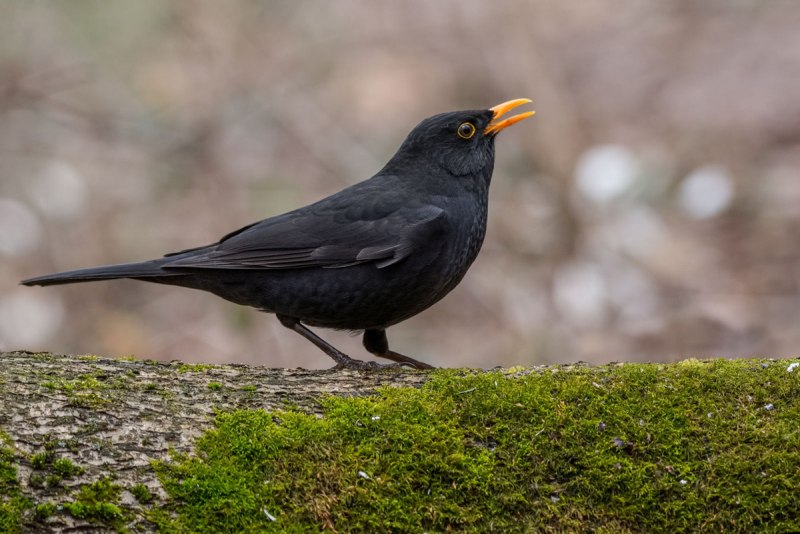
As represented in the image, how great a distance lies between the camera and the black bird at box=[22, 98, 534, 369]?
4195mm

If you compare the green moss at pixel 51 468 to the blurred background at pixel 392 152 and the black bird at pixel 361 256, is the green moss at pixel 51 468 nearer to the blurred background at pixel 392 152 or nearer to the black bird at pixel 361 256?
the black bird at pixel 361 256

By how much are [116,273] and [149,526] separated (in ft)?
6.08

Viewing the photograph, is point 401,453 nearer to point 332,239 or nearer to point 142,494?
point 142,494

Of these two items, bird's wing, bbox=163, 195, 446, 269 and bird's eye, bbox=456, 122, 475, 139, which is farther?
bird's eye, bbox=456, 122, 475, 139

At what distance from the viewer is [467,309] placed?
887 cm

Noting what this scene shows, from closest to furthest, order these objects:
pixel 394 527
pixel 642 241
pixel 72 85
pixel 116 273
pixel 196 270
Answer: pixel 394 527, pixel 116 273, pixel 196 270, pixel 642 241, pixel 72 85

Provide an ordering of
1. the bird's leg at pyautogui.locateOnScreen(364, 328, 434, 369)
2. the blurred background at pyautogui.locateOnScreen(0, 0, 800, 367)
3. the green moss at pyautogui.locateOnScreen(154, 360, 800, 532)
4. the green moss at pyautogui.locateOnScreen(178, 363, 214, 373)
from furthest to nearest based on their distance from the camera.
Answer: the blurred background at pyautogui.locateOnScreen(0, 0, 800, 367), the bird's leg at pyautogui.locateOnScreen(364, 328, 434, 369), the green moss at pyautogui.locateOnScreen(178, 363, 214, 373), the green moss at pyautogui.locateOnScreen(154, 360, 800, 532)

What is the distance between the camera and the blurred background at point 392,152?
8.21m

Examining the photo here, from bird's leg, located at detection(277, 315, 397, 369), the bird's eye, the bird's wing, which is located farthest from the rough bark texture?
the bird's eye

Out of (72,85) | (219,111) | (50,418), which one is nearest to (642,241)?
(219,111)

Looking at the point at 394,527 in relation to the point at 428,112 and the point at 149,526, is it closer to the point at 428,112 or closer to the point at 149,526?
the point at 149,526

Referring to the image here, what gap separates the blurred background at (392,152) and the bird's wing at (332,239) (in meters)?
3.39

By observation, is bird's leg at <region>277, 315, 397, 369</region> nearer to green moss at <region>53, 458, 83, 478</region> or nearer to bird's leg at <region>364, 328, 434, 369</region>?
bird's leg at <region>364, 328, 434, 369</region>

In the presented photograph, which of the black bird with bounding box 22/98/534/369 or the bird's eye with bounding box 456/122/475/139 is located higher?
the bird's eye with bounding box 456/122/475/139
